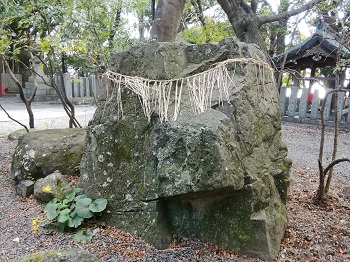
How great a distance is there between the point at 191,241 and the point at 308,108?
1001 centimetres

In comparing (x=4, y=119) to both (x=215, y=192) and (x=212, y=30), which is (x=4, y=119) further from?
(x=215, y=192)

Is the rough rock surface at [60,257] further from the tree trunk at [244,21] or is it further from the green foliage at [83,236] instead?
the tree trunk at [244,21]

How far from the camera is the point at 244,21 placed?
5.40 m

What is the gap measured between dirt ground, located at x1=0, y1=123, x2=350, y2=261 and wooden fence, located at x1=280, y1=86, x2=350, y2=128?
265 inches

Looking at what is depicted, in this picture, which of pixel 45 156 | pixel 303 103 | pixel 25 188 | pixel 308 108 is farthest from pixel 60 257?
pixel 308 108

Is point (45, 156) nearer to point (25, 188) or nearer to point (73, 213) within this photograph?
point (25, 188)

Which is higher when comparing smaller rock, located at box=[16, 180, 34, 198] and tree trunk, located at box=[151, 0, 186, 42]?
tree trunk, located at box=[151, 0, 186, 42]

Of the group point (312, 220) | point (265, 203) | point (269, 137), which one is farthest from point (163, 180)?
point (312, 220)

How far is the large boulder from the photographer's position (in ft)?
7.65

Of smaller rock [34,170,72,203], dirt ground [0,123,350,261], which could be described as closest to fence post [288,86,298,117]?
dirt ground [0,123,350,261]

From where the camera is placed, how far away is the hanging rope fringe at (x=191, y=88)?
2.60m

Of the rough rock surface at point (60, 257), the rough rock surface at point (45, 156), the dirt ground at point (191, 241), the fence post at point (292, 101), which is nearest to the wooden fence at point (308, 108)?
the fence post at point (292, 101)

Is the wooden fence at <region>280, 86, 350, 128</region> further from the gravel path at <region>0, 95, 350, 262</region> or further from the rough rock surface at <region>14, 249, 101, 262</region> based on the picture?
the rough rock surface at <region>14, 249, 101, 262</region>

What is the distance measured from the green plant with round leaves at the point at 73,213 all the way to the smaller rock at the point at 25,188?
0.83 m
